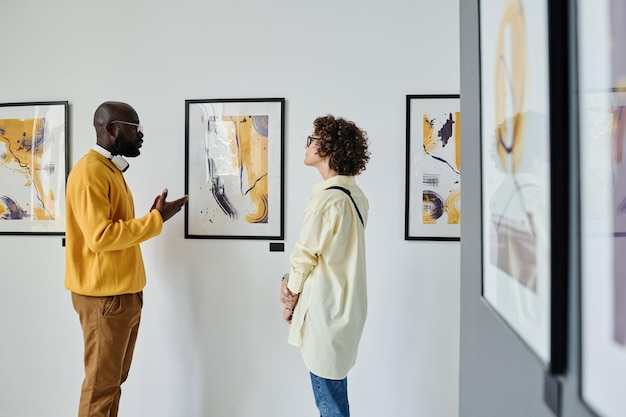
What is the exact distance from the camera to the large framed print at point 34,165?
2.26 metres

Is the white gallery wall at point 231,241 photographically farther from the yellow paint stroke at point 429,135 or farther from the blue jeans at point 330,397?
the blue jeans at point 330,397

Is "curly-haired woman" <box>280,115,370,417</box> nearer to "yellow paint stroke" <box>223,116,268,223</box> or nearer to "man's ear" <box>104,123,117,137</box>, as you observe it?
"yellow paint stroke" <box>223,116,268,223</box>

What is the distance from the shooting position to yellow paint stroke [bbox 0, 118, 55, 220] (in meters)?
2.27

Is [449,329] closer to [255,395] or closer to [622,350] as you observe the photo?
[255,395]

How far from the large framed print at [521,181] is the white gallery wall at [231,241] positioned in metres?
1.48

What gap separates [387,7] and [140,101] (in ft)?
5.02

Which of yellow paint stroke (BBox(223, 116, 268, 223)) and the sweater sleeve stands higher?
yellow paint stroke (BBox(223, 116, 268, 223))

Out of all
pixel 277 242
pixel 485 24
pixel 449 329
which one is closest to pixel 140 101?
pixel 277 242

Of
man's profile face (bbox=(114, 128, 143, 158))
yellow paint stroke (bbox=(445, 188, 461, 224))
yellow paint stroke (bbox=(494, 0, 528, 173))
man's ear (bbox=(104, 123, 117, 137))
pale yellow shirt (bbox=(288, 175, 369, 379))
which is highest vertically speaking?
man's ear (bbox=(104, 123, 117, 137))

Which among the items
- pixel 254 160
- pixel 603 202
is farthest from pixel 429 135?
pixel 603 202

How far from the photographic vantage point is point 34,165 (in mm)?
2271

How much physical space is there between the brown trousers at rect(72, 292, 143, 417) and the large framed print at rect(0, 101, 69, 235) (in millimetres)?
848

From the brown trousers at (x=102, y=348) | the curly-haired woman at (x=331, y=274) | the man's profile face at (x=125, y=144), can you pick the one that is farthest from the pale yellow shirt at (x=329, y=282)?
the man's profile face at (x=125, y=144)

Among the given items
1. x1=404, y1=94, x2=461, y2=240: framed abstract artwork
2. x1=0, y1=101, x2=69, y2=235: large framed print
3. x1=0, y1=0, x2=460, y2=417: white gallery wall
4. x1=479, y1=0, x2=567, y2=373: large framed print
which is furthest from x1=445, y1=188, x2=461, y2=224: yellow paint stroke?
x1=0, y1=101, x2=69, y2=235: large framed print
